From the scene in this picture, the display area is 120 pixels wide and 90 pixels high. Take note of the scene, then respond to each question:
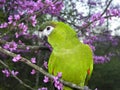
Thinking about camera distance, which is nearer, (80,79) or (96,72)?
(80,79)

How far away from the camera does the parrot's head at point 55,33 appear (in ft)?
7.67

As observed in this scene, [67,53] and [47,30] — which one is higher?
[47,30]

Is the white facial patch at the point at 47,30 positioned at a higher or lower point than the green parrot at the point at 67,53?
higher

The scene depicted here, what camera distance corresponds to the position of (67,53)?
96.3 inches

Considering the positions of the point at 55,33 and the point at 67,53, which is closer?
the point at 55,33

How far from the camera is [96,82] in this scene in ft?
33.1

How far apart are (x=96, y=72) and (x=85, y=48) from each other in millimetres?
7737

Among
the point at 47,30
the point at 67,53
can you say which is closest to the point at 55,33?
the point at 47,30

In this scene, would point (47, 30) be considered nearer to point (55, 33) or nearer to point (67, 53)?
point (55, 33)

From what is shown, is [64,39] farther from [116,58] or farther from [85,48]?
[116,58]

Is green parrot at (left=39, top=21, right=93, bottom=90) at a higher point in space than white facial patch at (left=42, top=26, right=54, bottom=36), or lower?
lower

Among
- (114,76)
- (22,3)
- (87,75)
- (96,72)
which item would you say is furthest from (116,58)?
(87,75)

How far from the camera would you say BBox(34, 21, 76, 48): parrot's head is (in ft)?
7.67

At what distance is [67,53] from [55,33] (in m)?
0.20
